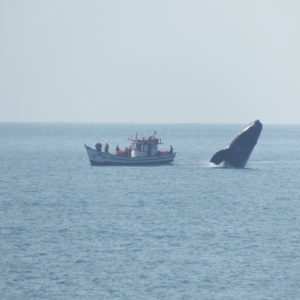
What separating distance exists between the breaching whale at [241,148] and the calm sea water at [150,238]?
4.11 metres

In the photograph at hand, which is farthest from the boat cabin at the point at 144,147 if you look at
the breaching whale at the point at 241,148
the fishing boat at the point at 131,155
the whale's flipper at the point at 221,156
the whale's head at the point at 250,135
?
the whale's head at the point at 250,135

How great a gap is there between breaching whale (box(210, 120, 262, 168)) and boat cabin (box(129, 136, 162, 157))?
7274 mm

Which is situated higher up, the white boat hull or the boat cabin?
the boat cabin

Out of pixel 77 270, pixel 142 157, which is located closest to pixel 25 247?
pixel 77 270

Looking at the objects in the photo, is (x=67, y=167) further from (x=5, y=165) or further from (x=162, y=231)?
(x=162, y=231)

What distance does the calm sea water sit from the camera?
43.5 metres

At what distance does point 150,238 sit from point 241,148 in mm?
44876

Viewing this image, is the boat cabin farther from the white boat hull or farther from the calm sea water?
the calm sea water

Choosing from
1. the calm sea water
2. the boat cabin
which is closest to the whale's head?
the calm sea water

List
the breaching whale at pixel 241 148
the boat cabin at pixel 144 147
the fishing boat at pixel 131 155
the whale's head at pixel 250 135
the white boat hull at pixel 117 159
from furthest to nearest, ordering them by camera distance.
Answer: the white boat hull at pixel 117 159
the fishing boat at pixel 131 155
the boat cabin at pixel 144 147
the breaching whale at pixel 241 148
the whale's head at pixel 250 135

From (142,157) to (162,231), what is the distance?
48.8m

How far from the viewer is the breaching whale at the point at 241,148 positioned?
316 feet

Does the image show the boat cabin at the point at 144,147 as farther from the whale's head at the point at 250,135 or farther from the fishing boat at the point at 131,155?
the whale's head at the point at 250,135

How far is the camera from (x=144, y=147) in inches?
4144
